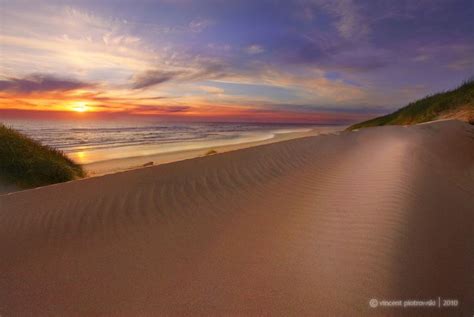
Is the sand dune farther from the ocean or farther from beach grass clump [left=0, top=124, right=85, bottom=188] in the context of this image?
the ocean

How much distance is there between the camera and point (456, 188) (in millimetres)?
4641

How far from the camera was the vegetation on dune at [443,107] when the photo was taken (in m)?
14.6

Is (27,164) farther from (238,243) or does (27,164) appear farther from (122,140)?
(122,140)

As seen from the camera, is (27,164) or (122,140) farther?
(122,140)

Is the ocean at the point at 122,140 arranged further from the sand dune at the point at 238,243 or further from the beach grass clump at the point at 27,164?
the sand dune at the point at 238,243

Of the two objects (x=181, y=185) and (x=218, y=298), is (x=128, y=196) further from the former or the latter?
(x=218, y=298)

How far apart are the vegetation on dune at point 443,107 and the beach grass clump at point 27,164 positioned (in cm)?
1550

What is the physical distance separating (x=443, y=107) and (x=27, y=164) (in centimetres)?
1978

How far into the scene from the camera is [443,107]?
16.9 m

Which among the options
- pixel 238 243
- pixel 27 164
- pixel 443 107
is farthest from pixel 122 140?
pixel 443 107

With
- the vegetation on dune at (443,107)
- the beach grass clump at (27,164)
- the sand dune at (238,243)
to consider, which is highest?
the vegetation on dune at (443,107)

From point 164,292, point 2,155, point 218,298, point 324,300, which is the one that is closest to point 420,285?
point 324,300

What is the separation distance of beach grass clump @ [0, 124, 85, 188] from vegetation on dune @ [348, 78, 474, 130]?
15501mm

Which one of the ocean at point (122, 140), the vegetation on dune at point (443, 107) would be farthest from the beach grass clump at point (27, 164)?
the vegetation on dune at point (443, 107)
